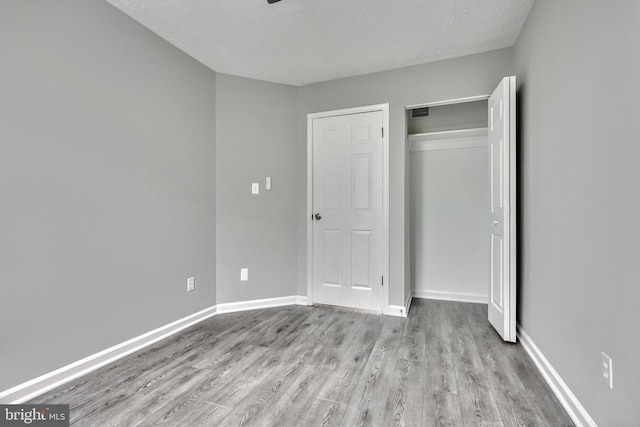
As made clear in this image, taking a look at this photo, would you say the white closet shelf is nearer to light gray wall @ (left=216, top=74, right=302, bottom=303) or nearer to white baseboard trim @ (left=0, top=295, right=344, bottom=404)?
light gray wall @ (left=216, top=74, right=302, bottom=303)

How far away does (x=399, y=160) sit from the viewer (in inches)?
119

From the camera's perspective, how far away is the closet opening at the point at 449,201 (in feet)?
11.1

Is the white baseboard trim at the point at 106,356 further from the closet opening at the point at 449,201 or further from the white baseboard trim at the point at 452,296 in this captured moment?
the closet opening at the point at 449,201

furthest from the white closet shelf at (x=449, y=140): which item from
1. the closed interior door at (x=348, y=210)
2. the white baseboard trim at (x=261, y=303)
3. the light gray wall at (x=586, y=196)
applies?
the white baseboard trim at (x=261, y=303)

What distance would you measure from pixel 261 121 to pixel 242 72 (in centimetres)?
52

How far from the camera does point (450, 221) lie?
138 inches

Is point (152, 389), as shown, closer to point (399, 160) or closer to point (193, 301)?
point (193, 301)

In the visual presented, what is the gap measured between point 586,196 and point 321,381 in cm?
172

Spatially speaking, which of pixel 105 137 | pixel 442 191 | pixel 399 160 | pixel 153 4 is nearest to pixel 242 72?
pixel 153 4

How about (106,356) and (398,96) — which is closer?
(106,356)

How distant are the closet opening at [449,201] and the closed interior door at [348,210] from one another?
0.66 metres

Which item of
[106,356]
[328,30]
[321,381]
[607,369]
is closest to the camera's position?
[607,369]

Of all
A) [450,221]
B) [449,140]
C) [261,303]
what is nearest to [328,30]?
[449,140]

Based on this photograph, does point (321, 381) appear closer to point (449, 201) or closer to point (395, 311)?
point (395, 311)
